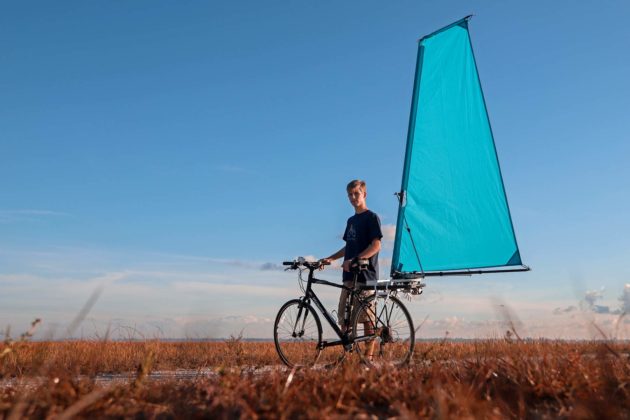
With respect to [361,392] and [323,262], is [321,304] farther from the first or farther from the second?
[361,392]

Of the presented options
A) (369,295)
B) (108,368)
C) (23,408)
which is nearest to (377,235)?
(369,295)

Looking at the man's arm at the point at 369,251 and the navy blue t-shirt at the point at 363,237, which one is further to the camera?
the navy blue t-shirt at the point at 363,237

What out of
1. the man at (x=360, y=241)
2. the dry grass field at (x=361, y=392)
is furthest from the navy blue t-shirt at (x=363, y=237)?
the dry grass field at (x=361, y=392)

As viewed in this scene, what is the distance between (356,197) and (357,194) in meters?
0.04

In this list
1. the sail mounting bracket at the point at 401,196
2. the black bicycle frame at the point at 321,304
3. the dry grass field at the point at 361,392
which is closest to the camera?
the dry grass field at the point at 361,392

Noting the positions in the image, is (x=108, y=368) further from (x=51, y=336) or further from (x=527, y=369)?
(x=527, y=369)

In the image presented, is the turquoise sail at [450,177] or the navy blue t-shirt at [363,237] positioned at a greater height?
the turquoise sail at [450,177]

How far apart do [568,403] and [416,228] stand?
18.4 feet

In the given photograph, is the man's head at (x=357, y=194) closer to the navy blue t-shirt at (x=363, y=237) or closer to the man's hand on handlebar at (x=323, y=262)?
the navy blue t-shirt at (x=363, y=237)

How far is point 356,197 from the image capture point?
7746mm

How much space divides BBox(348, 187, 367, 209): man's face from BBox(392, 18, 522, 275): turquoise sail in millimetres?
1759

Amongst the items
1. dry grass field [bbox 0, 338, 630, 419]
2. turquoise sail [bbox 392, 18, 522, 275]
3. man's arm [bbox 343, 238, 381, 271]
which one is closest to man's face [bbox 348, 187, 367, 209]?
man's arm [bbox 343, 238, 381, 271]

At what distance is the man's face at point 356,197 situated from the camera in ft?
25.4

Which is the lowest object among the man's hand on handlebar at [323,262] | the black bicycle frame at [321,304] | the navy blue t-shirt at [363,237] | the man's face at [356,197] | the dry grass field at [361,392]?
the dry grass field at [361,392]
